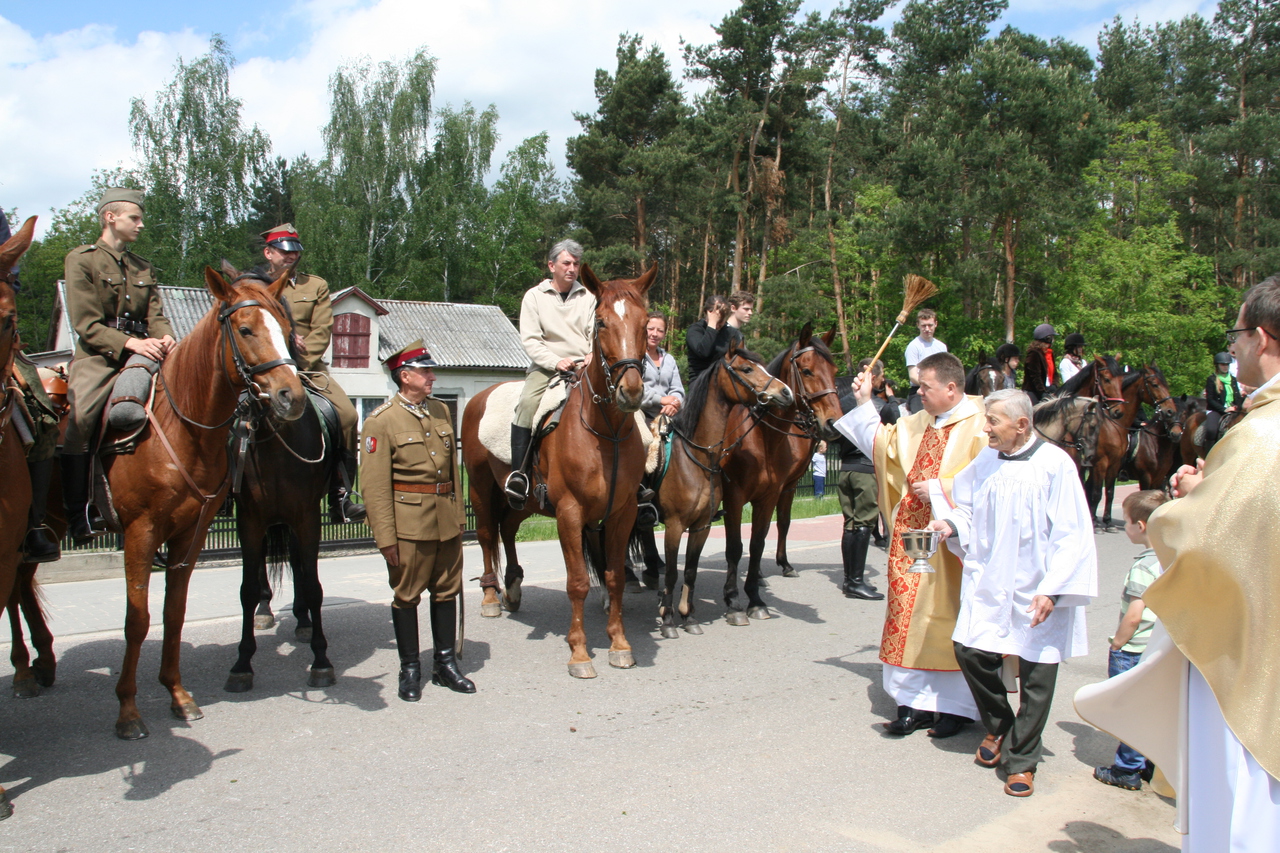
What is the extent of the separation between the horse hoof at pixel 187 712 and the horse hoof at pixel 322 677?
0.75 m

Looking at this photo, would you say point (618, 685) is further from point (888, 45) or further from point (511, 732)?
point (888, 45)

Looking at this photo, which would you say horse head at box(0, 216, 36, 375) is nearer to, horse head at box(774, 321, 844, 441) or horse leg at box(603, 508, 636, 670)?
horse leg at box(603, 508, 636, 670)

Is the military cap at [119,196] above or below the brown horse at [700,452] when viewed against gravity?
above

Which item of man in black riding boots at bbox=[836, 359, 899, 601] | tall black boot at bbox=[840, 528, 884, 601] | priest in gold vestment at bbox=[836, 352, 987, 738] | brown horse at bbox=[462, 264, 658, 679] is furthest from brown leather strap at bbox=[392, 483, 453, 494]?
tall black boot at bbox=[840, 528, 884, 601]

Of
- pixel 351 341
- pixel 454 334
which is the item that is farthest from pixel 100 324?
pixel 454 334

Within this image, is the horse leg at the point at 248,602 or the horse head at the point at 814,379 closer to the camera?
the horse leg at the point at 248,602

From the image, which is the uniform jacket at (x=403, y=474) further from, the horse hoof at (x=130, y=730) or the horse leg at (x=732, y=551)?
the horse leg at (x=732, y=551)

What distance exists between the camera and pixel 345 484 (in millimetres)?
6375

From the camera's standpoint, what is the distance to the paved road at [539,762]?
3.66 m

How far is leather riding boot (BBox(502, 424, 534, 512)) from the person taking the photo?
652cm

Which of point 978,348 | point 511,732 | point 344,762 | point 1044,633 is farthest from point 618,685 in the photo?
point 978,348

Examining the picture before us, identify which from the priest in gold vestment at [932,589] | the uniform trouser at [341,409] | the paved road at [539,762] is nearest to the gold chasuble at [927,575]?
the priest in gold vestment at [932,589]

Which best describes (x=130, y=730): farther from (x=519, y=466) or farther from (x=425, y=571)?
(x=519, y=466)

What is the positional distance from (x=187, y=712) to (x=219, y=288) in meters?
2.43
